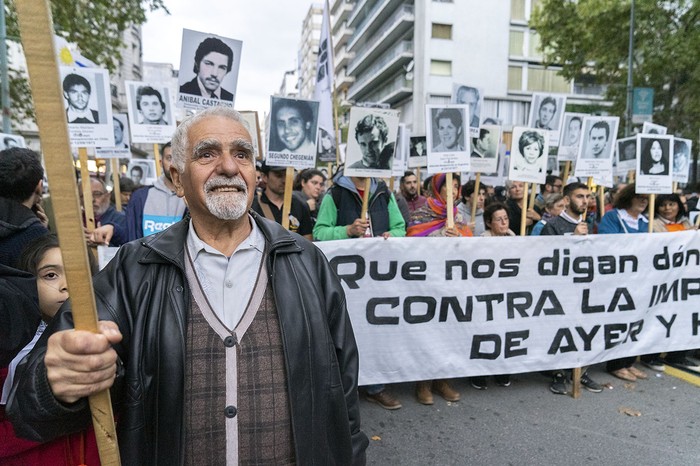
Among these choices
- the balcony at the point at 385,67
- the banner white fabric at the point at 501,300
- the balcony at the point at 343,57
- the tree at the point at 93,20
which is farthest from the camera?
the balcony at the point at 343,57

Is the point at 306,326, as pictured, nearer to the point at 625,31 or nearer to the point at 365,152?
the point at 365,152

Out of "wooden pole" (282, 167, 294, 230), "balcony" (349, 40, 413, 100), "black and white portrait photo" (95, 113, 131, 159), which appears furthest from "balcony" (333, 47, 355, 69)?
"wooden pole" (282, 167, 294, 230)

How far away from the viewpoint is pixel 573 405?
3.75 meters

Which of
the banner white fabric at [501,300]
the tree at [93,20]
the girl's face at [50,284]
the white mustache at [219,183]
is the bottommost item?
the banner white fabric at [501,300]

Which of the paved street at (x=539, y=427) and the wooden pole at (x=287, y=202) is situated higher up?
the wooden pole at (x=287, y=202)

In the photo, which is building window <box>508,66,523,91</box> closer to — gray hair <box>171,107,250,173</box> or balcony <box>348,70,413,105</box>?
balcony <box>348,70,413,105</box>

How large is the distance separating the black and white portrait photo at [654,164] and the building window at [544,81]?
113ft

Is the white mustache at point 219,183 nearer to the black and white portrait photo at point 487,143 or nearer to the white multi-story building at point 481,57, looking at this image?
the black and white portrait photo at point 487,143

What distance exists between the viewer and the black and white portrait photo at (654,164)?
176 inches

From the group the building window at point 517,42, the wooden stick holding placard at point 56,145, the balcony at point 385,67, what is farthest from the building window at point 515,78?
the wooden stick holding placard at point 56,145

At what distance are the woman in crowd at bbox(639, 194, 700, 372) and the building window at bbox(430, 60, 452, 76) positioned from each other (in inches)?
1280

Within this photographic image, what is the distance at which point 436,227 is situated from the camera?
4531 millimetres

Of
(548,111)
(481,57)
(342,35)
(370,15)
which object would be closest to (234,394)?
(548,111)

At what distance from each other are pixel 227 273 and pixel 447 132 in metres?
3.12
